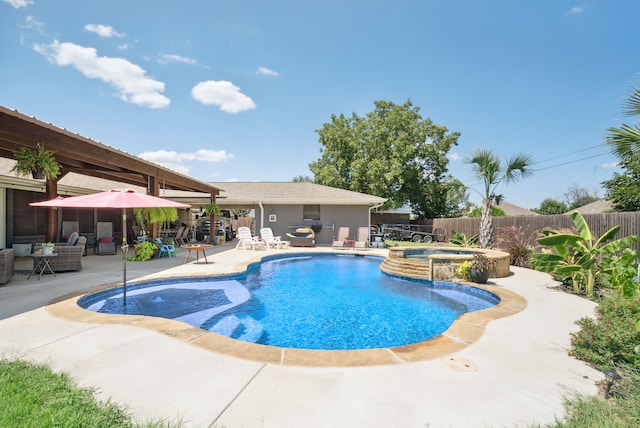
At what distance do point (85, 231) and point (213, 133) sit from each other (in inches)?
374

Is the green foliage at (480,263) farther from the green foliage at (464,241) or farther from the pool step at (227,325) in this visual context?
the green foliage at (464,241)

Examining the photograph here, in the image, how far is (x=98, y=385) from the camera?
274cm

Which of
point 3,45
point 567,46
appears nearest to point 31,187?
point 3,45

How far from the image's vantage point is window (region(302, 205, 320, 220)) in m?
18.9

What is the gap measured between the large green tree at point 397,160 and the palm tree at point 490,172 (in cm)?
1229

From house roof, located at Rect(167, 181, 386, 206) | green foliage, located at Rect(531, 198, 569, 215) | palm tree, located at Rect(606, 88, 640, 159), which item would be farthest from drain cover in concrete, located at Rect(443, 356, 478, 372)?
green foliage, located at Rect(531, 198, 569, 215)

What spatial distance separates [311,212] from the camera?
1900 centimetres

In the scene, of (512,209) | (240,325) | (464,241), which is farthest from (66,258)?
(512,209)

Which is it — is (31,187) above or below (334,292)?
above

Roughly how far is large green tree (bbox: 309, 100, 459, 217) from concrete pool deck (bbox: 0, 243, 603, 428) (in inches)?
893

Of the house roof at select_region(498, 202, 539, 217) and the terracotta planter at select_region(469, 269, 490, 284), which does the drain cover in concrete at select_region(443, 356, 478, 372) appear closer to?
the terracotta planter at select_region(469, 269, 490, 284)

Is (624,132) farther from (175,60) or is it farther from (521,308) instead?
(175,60)

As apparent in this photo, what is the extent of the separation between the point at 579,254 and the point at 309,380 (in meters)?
7.90

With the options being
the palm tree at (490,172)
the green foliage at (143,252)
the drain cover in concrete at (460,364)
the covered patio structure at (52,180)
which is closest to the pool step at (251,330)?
the drain cover in concrete at (460,364)
